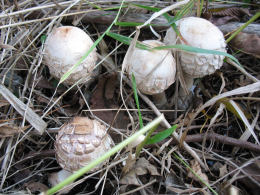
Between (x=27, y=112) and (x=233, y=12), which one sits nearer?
(x=27, y=112)

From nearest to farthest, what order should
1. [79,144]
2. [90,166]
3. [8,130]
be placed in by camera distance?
[90,166]
[79,144]
[8,130]

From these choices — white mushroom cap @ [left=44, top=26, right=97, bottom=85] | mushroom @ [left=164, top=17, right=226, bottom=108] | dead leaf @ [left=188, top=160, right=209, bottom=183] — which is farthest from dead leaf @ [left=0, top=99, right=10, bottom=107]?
dead leaf @ [left=188, top=160, right=209, bottom=183]

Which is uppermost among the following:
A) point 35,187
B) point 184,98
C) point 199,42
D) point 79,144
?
point 199,42

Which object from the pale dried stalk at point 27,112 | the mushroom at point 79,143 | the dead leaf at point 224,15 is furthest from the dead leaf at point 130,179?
the dead leaf at point 224,15

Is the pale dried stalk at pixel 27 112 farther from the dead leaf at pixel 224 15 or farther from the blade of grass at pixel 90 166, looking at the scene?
the dead leaf at pixel 224 15

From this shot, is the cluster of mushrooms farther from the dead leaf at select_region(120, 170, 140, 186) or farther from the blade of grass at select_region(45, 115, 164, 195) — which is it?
the blade of grass at select_region(45, 115, 164, 195)

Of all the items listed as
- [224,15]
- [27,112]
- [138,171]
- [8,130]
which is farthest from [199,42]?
[8,130]

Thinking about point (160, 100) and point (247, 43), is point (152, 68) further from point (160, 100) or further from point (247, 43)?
point (247, 43)

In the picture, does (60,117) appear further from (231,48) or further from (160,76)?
(231,48)
